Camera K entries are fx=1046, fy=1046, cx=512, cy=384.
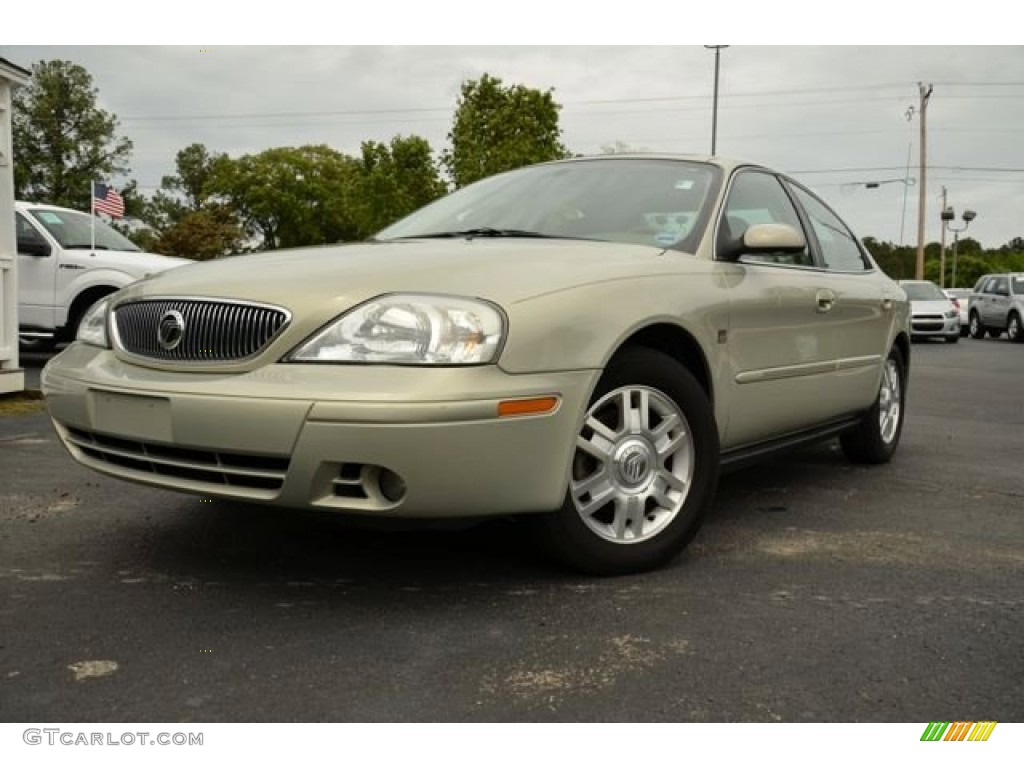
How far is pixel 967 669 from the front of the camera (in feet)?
8.31

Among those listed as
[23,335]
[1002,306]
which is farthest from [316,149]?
[23,335]

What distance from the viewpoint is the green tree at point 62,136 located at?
151ft

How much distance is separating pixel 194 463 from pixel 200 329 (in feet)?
1.25

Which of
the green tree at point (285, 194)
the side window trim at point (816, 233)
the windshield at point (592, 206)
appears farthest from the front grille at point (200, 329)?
the green tree at point (285, 194)

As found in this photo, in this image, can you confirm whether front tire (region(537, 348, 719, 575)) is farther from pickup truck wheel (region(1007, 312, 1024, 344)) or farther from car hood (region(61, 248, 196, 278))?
pickup truck wheel (region(1007, 312, 1024, 344))

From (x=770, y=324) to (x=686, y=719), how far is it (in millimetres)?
2048

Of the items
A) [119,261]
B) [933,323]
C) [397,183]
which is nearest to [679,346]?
[119,261]

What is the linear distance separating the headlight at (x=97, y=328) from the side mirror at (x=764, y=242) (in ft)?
6.97

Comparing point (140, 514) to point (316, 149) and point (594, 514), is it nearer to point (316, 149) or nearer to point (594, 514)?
point (594, 514)

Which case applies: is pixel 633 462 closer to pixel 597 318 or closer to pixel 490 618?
pixel 597 318

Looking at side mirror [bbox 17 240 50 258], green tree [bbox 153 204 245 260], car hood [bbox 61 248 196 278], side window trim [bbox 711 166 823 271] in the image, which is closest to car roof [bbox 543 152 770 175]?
side window trim [bbox 711 166 823 271]

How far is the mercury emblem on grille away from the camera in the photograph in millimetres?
3000

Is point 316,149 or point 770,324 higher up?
point 316,149

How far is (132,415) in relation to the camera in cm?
299
